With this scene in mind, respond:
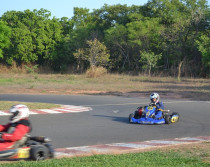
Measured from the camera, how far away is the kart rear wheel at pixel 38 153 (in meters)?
7.10

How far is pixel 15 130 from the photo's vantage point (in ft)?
24.2

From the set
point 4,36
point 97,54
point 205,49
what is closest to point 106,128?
point 205,49

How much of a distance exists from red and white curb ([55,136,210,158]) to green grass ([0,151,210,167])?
0.88m

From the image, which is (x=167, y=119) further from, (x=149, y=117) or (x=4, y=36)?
(x=4, y=36)

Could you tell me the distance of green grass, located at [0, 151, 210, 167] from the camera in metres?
6.32

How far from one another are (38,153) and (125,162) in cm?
167

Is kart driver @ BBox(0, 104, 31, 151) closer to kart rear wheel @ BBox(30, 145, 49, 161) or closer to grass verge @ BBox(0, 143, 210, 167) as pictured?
kart rear wheel @ BBox(30, 145, 49, 161)

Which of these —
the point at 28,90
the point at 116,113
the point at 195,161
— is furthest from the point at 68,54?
the point at 195,161

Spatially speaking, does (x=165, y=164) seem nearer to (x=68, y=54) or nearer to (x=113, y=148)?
(x=113, y=148)

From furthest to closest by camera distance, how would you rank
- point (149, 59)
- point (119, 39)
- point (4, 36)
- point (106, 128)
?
point (4, 36)
point (119, 39)
point (149, 59)
point (106, 128)

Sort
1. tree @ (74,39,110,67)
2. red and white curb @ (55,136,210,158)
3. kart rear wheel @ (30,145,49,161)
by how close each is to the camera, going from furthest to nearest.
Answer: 1. tree @ (74,39,110,67)
2. red and white curb @ (55,136,210,158)
3. kart rear wheel @ (30,145,49,161)

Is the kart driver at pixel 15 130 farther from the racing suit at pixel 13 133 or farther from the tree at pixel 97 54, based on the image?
the tree at pixel 97 54

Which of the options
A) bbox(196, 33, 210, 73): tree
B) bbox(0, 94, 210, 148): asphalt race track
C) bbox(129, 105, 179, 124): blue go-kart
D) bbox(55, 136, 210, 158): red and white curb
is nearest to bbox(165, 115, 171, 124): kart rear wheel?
bbox(129, 105, 179, 124): blue go-kart

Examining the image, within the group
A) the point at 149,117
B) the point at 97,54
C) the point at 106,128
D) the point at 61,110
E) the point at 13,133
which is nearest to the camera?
the point at 13,133
